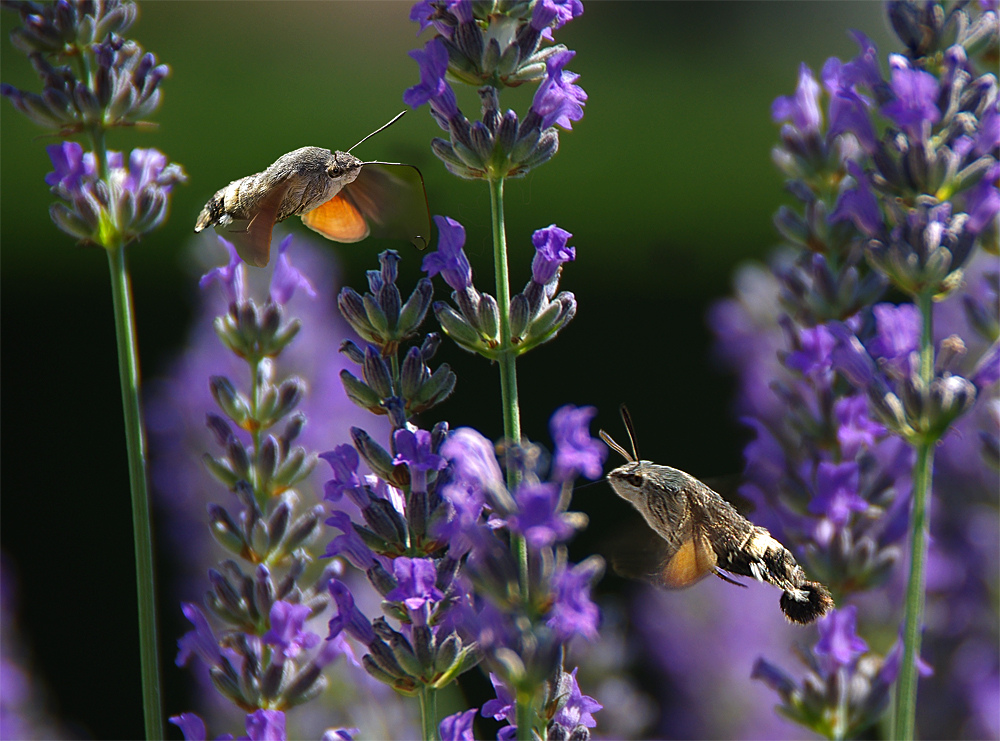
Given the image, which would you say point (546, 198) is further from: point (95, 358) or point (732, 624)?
point (732, 624)

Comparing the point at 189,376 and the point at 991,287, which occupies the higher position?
the point at 991,287

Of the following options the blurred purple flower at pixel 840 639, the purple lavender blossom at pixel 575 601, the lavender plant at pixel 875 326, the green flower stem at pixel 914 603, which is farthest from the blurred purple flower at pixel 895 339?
the purple lavender blossom at pixel 575 601

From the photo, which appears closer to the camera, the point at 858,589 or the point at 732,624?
the point at 858,589

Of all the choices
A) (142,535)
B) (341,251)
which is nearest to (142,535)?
(142,535)

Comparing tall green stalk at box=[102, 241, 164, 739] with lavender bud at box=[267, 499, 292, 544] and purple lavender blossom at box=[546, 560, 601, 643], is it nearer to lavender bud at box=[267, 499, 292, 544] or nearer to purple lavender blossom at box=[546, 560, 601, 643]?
lavender bud at box=[267, 499, 292, 544]

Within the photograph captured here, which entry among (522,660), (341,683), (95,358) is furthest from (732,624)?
(95,358)

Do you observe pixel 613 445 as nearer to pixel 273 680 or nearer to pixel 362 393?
pixel 362 393

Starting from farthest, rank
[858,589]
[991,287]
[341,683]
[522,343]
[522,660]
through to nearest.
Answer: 1. [341,683]
2. [991,287]
3. [858,589]
4. [522,343]
5. [522,660]
